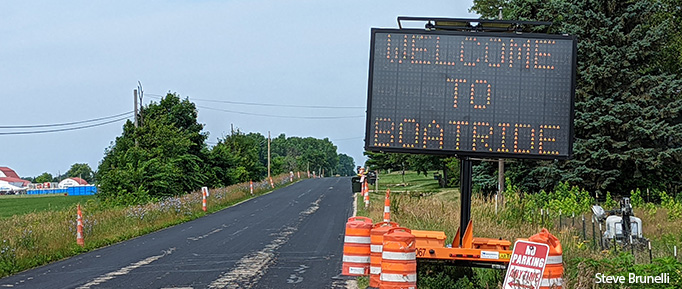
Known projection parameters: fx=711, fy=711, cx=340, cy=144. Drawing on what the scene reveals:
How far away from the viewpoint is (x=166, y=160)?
135ft

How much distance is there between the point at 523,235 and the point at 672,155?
60.2ft

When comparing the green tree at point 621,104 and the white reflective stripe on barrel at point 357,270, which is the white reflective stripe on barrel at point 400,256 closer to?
the white reflective stripe on barrel at point 357,270

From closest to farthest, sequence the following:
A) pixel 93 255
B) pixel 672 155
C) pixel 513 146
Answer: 1. pixel 513 146
2. pixel 93 255
3. pixel 672 155

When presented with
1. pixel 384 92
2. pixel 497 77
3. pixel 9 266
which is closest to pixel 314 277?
pixel 384 92

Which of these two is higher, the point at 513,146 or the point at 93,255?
the point at 513,146

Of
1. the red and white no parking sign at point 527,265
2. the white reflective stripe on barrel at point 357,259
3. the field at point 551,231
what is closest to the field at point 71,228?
the white reflective stripe on barrel at point 357,259

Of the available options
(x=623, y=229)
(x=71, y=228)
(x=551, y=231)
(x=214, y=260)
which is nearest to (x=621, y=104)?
(x=551, y=231)

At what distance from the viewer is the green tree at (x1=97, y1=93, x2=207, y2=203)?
3328 cm

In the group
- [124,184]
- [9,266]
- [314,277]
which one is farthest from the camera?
[124,184]

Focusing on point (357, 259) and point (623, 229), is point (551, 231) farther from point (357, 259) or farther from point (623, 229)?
point (357, 259)

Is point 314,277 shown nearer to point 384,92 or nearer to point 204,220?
point 384,92

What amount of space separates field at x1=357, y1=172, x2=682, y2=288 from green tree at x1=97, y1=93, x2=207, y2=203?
11788mm

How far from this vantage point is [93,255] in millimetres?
16891

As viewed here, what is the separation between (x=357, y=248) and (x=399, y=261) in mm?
1442
